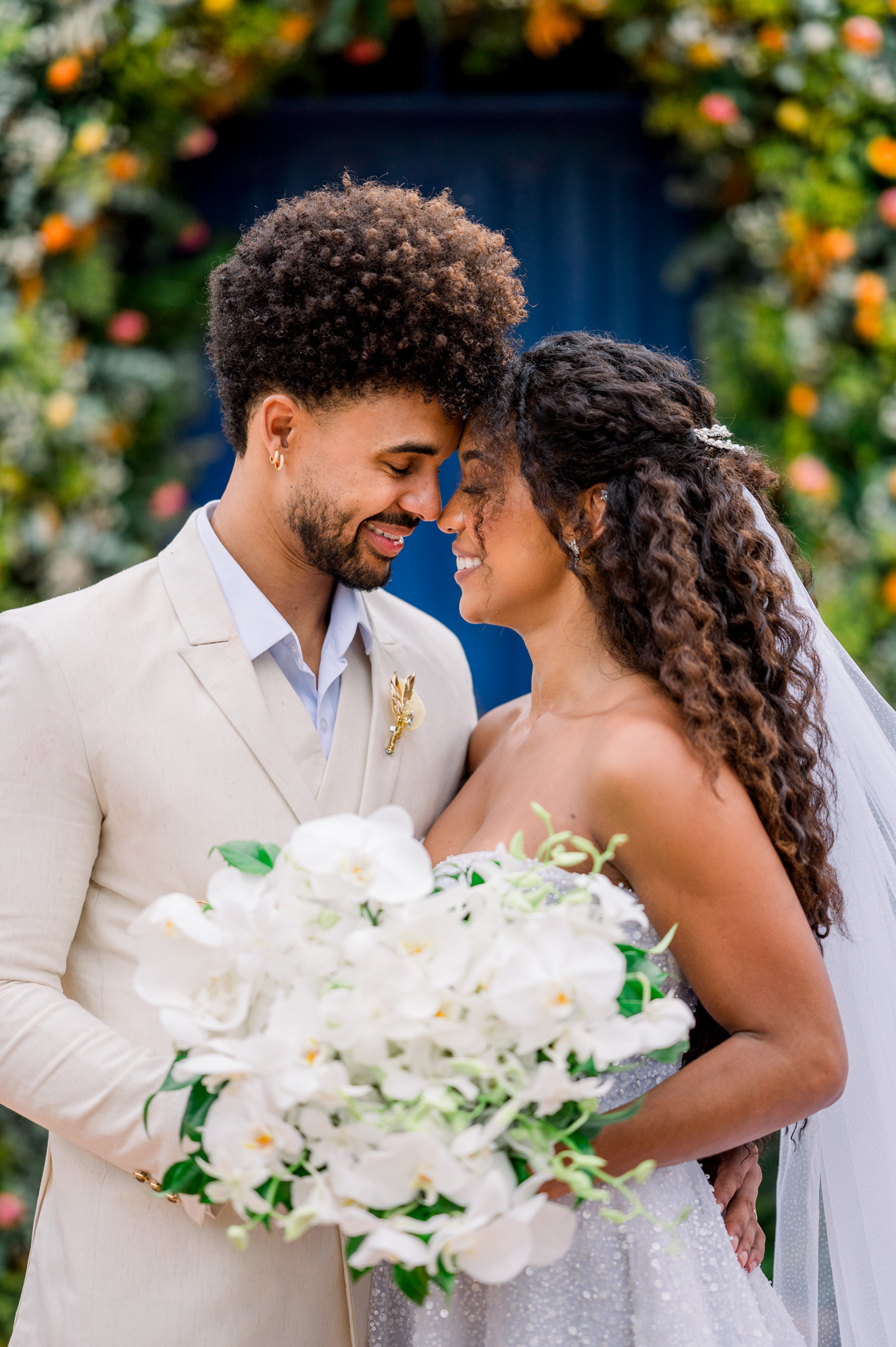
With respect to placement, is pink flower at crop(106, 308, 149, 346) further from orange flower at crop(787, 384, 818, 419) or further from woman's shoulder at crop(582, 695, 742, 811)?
woman's shoulder at crop(582, 695, 742, 811)

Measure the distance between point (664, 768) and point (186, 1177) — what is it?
846 mm

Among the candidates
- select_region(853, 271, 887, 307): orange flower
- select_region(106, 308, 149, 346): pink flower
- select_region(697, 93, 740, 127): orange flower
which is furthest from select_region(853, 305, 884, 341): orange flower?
select_region(106, 308, 149, 346): pink flower

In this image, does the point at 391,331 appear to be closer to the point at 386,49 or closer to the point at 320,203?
the point at 320,203

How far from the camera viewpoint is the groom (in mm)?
1805

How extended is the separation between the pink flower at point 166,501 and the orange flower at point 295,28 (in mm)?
1310

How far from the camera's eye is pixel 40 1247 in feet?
6.27

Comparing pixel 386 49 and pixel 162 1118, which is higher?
pixel 386 49

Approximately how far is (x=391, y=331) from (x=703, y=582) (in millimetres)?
675

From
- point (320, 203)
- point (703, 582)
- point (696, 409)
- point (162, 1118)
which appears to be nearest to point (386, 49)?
point (320, 203)

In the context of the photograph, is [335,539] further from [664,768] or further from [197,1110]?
[197,1110]

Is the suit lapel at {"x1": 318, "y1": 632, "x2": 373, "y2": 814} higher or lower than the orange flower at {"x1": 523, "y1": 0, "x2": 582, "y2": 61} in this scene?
lower

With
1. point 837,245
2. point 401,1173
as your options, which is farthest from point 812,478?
point 401,1173

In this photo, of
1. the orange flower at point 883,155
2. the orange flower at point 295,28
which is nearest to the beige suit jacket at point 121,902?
the orange flower at point 295,28

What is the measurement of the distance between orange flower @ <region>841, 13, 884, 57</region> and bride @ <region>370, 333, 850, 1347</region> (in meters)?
1.83
